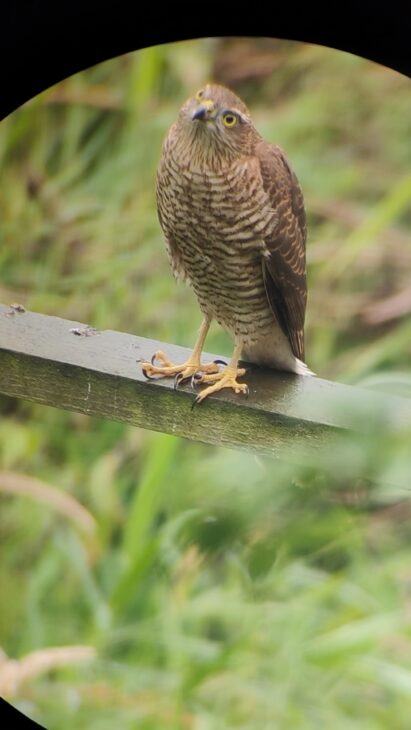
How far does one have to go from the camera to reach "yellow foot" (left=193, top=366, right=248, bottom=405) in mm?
1298

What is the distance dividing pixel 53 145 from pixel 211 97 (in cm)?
68

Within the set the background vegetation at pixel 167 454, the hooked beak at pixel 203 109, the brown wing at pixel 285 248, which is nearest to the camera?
the hooked beak at pixel 203 109

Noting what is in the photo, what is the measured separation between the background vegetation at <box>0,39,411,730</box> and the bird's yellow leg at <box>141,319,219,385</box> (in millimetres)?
128

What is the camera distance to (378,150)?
200 centimetres

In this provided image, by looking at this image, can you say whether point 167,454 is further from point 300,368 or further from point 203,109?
point 203,109

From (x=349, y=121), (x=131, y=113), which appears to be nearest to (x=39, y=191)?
(x=131, y=113)

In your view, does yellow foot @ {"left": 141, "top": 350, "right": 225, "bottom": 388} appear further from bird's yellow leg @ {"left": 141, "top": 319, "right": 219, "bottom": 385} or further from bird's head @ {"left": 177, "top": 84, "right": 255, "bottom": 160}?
bird's head @ {"left": 177, "top": 84, "right": 255, "bottom": 160}

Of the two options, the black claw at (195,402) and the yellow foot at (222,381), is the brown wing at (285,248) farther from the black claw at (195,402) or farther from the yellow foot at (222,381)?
the black claw at (195,402)

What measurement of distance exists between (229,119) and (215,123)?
2 cm

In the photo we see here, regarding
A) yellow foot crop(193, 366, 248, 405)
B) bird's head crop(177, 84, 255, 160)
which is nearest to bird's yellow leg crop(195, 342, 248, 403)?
yellow foot crop(193, 366, 248, 405)

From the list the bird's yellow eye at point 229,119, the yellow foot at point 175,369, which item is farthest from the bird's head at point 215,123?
the yellow foot at point 175,369

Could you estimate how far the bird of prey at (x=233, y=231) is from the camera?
1.30 meters

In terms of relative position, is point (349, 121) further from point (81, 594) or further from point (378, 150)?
point (81, 594)

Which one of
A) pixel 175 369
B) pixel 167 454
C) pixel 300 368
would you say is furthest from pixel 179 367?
pixel 167 454
